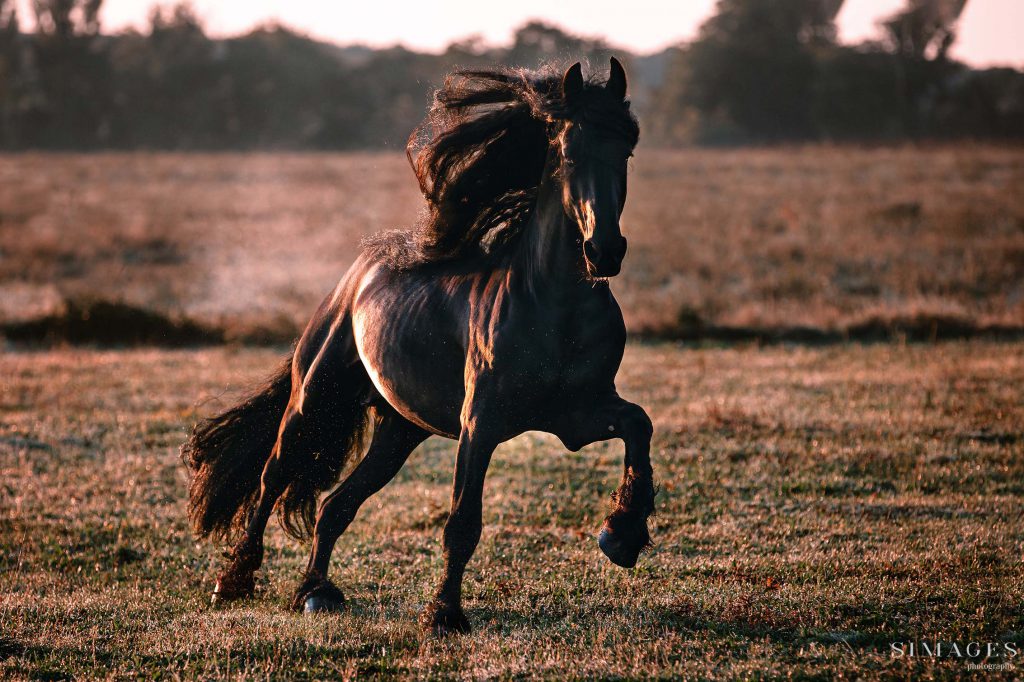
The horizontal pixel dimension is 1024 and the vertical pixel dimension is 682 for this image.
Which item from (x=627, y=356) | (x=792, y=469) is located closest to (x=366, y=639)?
(x=792, y=469)

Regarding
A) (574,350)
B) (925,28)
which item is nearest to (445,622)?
(574,350)

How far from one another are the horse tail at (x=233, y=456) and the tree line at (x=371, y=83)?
48991 mm

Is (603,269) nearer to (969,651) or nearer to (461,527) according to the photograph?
(461,527)

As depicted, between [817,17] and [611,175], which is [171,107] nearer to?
[817,17]

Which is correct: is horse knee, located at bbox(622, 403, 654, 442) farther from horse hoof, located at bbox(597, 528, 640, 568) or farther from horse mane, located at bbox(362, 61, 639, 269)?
horse mane, located at bbox(362, 61, 639, 269)

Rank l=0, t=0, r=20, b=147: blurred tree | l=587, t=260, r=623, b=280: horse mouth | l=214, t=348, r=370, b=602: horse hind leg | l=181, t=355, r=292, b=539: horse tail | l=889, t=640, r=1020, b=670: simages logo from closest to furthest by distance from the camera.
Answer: l=587, t=260, r=623, b=280: horse mouth
l=889, t=640, r=1020, b=670: simages logo
l=214, t=348, r=370, b=602: horse hind leg
l=181, t=355, r=292, b=539: horse tail
l=0, t=0, r=20, b=147: blurred tree

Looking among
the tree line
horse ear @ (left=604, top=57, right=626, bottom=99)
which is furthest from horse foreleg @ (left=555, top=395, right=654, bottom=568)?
the tree line

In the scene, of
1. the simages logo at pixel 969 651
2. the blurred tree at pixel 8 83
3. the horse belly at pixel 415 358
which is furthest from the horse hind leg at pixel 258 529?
the blurred tree at pixel 8 83

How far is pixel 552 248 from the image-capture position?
5.59 metres

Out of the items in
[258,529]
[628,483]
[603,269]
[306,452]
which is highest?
[603,269]

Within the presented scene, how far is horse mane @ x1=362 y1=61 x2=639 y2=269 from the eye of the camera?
608 centimetres

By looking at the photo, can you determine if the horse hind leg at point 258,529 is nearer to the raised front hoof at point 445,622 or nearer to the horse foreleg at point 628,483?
the raised front hoof at point 445,622

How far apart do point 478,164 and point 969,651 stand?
139 inches

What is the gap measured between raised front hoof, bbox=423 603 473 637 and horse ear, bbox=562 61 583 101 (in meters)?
2.64
